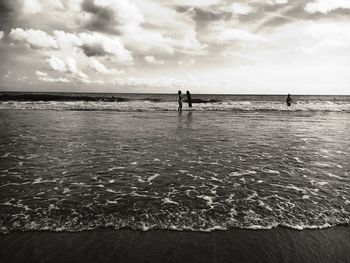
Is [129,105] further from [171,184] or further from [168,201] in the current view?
[168,201]

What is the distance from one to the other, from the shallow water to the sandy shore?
10.7 inches

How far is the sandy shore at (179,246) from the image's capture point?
4410mm

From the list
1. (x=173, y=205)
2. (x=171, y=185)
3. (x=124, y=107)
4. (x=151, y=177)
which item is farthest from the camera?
(x=124, y=107)

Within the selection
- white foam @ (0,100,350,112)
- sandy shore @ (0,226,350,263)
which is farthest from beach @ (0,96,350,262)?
white foam @ (0,100,350,112)

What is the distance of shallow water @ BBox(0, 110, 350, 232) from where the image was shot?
564 cm

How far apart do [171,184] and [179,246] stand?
296 cm

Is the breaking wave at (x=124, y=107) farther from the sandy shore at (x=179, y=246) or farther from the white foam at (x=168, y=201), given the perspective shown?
the sandy shore at (x=179, y=246)

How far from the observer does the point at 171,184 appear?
7.67 meters

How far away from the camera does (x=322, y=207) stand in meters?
6.21

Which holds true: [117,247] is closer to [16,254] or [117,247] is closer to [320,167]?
[16,254]

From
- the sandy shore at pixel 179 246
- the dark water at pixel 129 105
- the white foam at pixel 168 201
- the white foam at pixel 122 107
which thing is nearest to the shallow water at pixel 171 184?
the white foam at pixel 168 201

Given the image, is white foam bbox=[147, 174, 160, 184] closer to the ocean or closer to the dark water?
the ocean

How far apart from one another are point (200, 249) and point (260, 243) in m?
1.01

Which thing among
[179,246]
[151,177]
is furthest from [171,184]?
[179,246]
